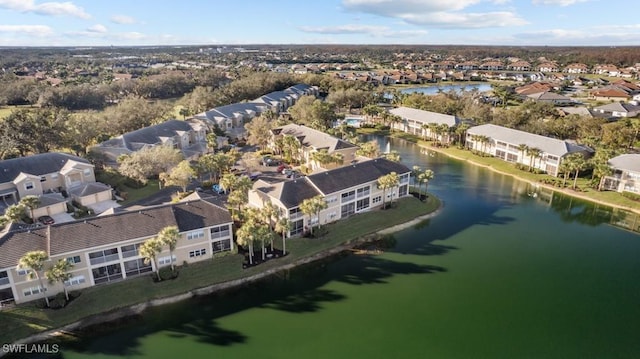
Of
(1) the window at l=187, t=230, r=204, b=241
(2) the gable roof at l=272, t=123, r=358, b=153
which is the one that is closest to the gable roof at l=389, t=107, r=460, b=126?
(2) the gable roof at l=272, t=123, r=358, b=153

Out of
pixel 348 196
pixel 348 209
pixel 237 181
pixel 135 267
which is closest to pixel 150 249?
pixel 135 267

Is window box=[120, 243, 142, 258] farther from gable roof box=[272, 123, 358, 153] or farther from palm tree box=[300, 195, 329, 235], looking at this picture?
gable roof box=[272, 123, 358, 153]

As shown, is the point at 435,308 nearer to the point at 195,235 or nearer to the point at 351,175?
the point at 351,175

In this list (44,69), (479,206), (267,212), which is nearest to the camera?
(267,212)

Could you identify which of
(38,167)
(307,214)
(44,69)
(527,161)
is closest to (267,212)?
(307,214)

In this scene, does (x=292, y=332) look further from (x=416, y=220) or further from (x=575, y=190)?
(x=575, y=190)

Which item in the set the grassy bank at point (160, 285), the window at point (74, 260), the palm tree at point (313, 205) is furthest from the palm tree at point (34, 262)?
the palm tree at point (313, 205)

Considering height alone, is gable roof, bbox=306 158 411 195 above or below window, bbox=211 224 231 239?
above
